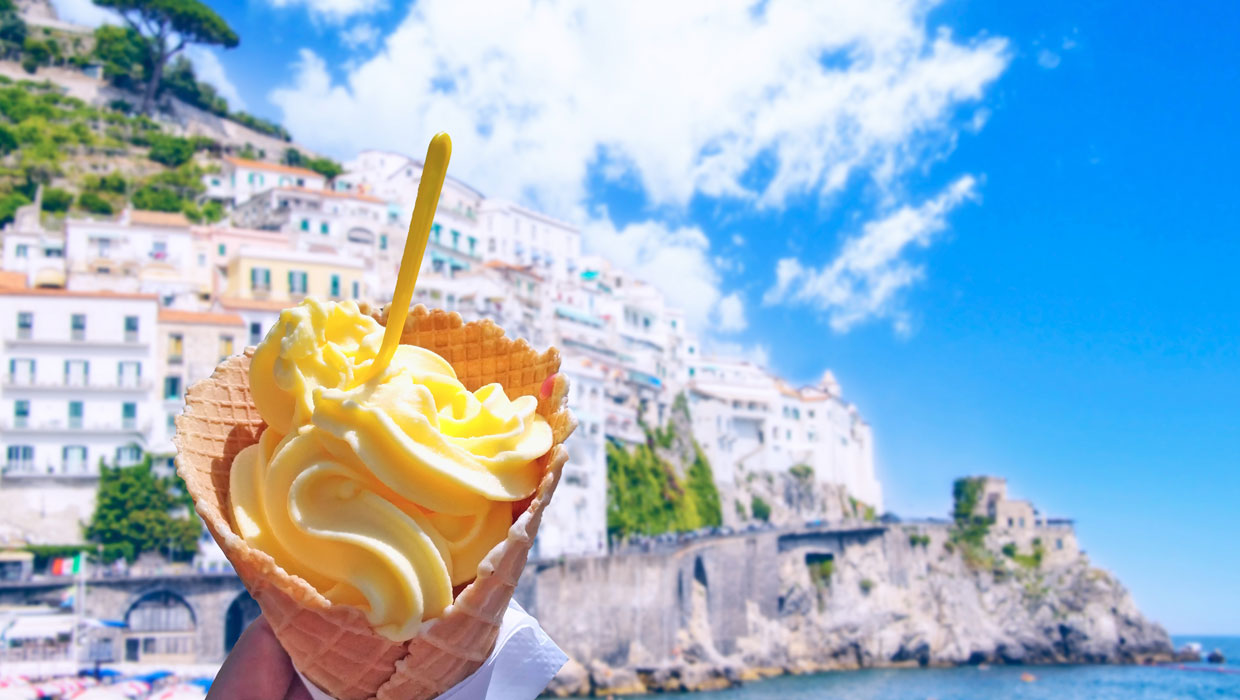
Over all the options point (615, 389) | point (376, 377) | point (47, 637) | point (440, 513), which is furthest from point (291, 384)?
point (615, 389)

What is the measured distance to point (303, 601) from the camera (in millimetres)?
3350

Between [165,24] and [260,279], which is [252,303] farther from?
[165,24]

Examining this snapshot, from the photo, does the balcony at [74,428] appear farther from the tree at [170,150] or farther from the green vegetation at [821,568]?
the green vegetation at [821,568]

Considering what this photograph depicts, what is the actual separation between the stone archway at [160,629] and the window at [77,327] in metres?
10.1

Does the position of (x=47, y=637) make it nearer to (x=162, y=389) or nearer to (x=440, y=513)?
(x=162, y=389)

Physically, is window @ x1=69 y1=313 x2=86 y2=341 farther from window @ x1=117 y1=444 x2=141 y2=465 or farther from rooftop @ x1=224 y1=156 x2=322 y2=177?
rooftop @ x1=224 y1=156 x2=322 y2=177

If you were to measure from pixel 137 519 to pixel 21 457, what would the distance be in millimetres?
4638

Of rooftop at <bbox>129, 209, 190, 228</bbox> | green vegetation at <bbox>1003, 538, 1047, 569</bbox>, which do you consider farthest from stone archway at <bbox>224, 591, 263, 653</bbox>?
green vegetation at <bbox>1003, 538, 1047, 569</bbox>

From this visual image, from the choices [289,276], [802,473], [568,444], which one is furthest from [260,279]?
[802,473]

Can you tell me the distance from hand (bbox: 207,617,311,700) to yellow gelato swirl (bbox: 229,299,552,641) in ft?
0.84

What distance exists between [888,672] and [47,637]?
4364 centimetres

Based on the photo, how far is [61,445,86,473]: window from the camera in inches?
1486

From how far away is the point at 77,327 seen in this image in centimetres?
3947

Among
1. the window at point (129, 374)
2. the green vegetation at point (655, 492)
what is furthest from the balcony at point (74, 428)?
the green vegetation at point (655, 492)
